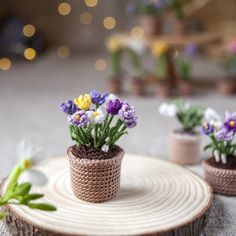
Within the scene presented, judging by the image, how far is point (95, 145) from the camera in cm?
142

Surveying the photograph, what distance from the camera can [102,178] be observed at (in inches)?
54.7

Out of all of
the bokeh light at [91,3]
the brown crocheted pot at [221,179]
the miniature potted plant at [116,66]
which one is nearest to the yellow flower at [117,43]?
the miniature potted plant at [116,66]

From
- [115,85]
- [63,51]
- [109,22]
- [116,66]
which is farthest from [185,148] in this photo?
[109,22]

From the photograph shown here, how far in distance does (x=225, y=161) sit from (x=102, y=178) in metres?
0.58

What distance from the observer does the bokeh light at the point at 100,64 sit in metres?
4.32

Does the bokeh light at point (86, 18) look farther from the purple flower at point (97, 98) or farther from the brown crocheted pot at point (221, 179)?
the purple flower at point (97, 98)

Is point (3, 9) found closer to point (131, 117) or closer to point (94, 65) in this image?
point (94, 65)

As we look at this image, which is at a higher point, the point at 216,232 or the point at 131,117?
the point at 131,117

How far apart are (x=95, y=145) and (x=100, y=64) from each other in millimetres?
3114

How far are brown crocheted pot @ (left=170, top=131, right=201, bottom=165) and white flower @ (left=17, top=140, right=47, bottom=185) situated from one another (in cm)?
103

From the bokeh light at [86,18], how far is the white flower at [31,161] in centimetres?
403

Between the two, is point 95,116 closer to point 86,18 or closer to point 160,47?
point 160,47

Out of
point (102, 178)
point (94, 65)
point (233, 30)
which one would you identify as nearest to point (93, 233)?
point (102, 178)

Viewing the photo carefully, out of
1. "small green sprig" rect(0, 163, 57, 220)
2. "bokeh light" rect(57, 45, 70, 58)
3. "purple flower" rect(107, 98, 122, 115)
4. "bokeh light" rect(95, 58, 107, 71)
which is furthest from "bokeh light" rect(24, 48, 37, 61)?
"small green sprig" rect(0, 163, 57, 220)
